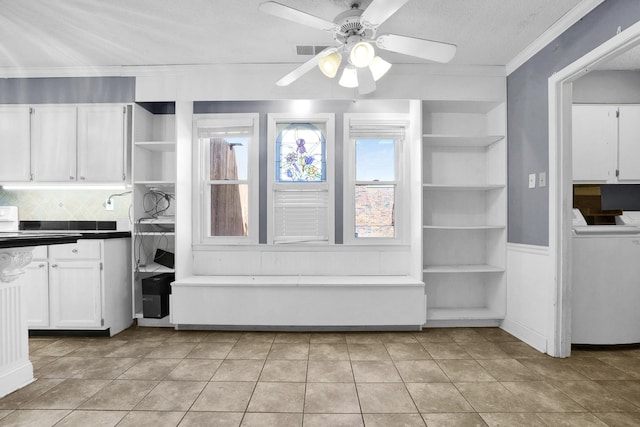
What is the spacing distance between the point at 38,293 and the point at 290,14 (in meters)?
3.32

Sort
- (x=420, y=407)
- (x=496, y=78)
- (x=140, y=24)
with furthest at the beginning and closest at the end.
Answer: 1. (x=496, y=78)
2. (x=140, y=24)
3. (x=420, y=407)

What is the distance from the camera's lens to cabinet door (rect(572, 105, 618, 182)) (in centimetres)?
325

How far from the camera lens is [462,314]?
3488 mm

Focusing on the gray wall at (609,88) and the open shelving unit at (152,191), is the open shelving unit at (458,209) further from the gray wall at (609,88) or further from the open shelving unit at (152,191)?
the open shelving unit at (152,191)

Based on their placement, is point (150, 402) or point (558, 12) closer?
point (150, 402)

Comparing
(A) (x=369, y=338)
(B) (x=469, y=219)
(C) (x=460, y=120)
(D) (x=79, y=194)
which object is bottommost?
(A) (x=369, y=338)

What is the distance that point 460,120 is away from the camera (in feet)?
12.4

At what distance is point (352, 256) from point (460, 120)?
A: 6.45 ft

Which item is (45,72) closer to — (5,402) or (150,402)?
(5,402)

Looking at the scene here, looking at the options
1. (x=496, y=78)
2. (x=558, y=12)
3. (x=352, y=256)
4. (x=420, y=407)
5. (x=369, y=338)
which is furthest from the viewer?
(x=352, y=256)

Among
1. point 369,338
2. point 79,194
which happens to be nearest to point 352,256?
point 369,338

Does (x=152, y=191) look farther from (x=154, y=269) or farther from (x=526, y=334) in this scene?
(x=526, y=334)

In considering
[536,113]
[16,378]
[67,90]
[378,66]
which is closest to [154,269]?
[16,378]

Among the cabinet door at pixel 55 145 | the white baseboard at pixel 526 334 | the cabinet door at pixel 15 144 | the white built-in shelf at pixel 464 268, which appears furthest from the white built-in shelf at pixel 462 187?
the cabinet door at pixel 15 144
